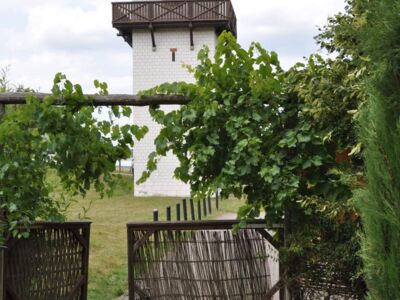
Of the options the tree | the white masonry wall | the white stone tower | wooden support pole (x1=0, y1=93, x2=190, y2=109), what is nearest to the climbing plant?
wooden support pole (x1=0, y1=93, x2=190, y2=109)

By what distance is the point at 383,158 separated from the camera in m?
2.77

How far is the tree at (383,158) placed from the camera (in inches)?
107

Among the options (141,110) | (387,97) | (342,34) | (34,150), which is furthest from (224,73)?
(141,110)

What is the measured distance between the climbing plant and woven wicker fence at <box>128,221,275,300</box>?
67 cm

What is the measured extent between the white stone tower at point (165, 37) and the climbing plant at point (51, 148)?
23.0 metres

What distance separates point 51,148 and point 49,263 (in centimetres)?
134

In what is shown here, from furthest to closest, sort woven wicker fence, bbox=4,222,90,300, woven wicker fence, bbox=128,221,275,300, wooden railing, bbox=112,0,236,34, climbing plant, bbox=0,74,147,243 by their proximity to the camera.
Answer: wooden railing, bbox=112,0,236,34
woven wicker fence, bbox=4,222,90,300
woven wicker fence, bbox=128,221,275,300
climbing plant, bbox=0,74,147,243

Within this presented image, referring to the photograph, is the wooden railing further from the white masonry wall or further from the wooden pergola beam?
the wooden pergola beam

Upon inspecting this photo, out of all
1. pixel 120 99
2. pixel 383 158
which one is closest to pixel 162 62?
pixel 120 99

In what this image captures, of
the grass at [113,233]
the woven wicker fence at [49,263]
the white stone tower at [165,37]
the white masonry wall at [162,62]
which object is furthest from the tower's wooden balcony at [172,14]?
the woven wicker fence at [49,263]

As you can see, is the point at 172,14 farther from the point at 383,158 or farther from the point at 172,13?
the point at 383,158

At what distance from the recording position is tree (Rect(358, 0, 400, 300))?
8.91ft

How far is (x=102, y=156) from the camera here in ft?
18.4

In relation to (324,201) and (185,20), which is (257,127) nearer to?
(324,201)
